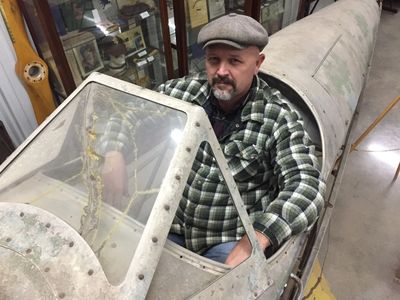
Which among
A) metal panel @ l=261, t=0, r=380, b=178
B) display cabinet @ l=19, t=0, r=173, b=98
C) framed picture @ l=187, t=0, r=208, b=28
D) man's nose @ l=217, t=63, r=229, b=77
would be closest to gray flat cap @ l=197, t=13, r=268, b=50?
man's nose @ l=217, t=63, r=229, b=77

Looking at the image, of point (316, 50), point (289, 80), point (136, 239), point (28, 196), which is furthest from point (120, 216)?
point (316, 50)

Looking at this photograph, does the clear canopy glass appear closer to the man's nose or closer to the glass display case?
the man's nose

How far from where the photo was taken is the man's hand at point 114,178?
102 centimetres

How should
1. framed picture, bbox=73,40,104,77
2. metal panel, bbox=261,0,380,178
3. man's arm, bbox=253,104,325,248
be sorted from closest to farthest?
man's arm, bbox=253,104,325,248 < metal panel, bbox=261,0,380,178 < framed picture, bbox=73,40,104,77

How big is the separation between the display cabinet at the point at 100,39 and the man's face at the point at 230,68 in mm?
1223

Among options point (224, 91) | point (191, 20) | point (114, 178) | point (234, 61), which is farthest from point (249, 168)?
point (191, 20)

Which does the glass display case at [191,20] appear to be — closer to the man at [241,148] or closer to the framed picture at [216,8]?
the framed picture at [216,8]

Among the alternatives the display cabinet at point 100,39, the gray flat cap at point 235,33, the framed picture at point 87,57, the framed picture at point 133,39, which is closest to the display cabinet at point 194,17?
the display cabinet at point 100,39

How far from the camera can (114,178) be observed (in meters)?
1.05

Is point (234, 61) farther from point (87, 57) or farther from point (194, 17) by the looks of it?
point (194, 17)

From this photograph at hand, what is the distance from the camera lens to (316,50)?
229 cm

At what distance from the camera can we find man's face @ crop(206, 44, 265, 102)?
54.7 inches

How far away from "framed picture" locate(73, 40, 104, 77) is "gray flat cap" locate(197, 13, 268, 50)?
1.48 meters

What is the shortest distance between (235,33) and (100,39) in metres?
1.71
